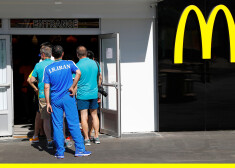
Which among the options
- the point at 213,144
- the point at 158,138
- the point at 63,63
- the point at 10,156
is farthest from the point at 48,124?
the point at 213,144

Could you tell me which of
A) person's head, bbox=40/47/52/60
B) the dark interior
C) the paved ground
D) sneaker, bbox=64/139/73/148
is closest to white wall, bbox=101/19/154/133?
the dark interior

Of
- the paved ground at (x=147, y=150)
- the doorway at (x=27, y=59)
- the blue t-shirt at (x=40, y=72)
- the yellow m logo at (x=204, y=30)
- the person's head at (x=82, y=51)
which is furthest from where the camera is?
the doorway at (x=27, y=59)

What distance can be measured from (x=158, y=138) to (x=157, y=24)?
239 centimetres

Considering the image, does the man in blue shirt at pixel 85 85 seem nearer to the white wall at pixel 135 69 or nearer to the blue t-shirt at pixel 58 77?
the blue t-shirt at pixel 58 77

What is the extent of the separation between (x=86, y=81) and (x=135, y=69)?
1812 millimetres

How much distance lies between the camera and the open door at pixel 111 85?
9164 mm

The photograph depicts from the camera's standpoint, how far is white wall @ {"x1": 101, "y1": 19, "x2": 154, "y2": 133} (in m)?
9.80

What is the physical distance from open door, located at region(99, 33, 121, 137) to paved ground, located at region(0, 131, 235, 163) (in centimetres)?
35

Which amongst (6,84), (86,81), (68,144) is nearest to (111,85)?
(86,81)

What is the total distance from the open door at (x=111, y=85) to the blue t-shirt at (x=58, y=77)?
6.36 ft

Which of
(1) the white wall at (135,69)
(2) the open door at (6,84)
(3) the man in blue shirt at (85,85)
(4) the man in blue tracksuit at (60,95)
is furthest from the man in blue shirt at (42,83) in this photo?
(1) the white wall at (135,69)

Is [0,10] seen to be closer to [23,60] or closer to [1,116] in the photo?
[1,116]

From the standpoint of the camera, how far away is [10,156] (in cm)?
773

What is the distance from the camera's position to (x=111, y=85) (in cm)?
932
